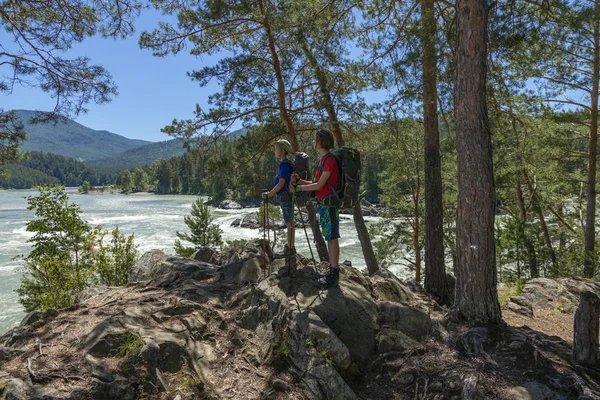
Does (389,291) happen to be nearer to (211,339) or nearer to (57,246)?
(211,339)

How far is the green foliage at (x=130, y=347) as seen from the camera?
9.87 feet

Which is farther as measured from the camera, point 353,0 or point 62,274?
point 62,274

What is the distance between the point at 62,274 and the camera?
7547 mm

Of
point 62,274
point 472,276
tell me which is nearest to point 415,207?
point 472,276

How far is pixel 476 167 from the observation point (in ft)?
12.4

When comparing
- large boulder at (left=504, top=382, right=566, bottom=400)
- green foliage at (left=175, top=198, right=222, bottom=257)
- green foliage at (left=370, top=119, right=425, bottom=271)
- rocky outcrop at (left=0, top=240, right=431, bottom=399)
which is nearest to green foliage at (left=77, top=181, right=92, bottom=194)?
green foliage at (left=175, top=198, right=222, bottom=257)

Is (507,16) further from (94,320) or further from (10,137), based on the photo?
(10,137)

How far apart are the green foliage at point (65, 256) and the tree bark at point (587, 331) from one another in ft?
25.9

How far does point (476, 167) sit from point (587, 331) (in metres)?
1.82

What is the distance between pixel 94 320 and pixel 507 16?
21.8ft

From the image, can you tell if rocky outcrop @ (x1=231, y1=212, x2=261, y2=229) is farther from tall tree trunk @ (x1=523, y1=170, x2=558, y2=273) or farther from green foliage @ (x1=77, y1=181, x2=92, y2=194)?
green foliage @ (x1=77, y1=181, x2=92, y2=194)

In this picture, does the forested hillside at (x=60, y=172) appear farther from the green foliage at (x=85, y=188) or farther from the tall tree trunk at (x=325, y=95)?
the tall tree trunk at (x=325, y=95)

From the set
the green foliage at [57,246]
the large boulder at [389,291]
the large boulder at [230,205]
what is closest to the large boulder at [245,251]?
the large boulder at [389,291]

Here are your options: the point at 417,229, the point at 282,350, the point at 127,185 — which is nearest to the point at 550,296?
the point at 417,229
